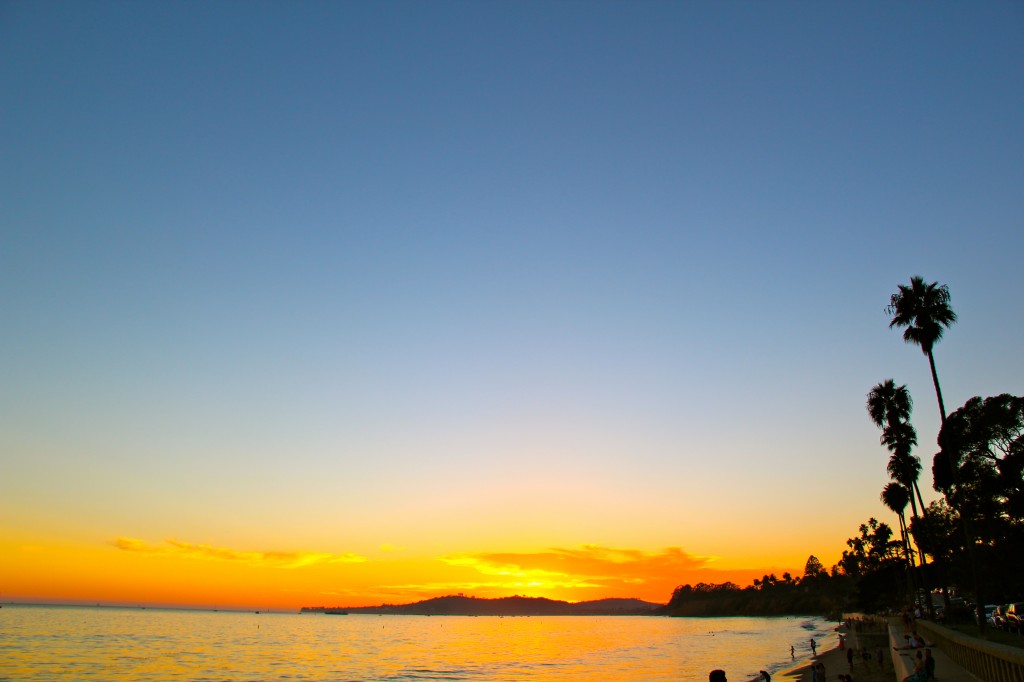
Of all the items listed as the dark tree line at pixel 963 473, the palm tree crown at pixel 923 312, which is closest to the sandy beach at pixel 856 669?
the dark tree line at pixel 963 473

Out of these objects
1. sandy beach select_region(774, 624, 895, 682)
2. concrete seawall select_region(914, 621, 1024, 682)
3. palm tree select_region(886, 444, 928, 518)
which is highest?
palm tree select_region(886, 444, 928, 518)

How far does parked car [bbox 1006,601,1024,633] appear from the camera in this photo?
3746cm

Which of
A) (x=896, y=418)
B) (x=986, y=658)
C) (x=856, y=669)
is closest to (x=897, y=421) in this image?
(x=896, y=418)

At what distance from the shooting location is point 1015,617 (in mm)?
38469

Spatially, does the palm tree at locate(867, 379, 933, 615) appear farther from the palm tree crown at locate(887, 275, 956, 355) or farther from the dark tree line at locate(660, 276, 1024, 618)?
the palm tree crown at locate(887, 275, 956, 355)

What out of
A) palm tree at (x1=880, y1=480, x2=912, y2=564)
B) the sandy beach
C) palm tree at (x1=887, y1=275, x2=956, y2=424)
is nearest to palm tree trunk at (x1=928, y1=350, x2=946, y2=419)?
palm tree at (x1=887, y1=275, x2=956, y2=424)

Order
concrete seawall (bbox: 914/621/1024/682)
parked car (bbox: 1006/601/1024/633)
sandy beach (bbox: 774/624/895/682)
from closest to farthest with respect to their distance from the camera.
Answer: concrete seawall (bbox: 914/621/1024/682), parked car (bbox: 1006/601/1024/633), sandy beach (bbox: 774/624/895/682)

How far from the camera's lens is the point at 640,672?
71.2 metres

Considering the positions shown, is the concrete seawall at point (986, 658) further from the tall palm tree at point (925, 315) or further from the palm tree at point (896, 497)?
the palm tree at point (896, 497)

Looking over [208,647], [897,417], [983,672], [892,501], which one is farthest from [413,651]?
[983,672]

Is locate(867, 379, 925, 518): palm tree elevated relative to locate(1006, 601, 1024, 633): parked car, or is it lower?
elevated

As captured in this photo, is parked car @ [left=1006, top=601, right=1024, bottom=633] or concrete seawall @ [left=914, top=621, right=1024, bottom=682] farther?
parked car @ [left=1006, top=601, right=1024, bottom=633]

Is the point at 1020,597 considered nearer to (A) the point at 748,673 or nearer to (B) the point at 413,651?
(A) the point at 748,673

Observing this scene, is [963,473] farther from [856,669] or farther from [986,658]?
[986,658]
